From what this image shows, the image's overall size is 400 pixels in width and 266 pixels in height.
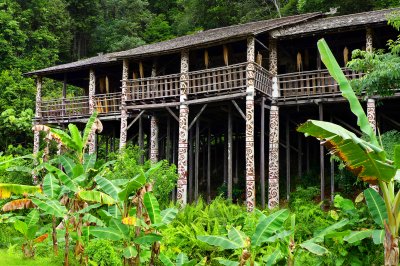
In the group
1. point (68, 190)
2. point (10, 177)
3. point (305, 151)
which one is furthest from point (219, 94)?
point (10, 177)

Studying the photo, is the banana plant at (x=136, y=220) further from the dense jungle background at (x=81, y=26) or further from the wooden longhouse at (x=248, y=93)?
the dense jungle background at (x=81, y=26)

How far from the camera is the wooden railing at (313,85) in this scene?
16.0 metres

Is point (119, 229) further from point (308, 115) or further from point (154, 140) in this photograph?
point (308, 115)

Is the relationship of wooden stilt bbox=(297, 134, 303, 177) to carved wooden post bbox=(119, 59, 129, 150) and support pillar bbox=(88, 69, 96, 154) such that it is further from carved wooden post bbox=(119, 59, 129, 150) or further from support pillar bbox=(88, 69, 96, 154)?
support pillar bbox=(88, 69, 96, 154)

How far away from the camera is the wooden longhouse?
52.1 feet

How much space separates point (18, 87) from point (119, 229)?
70.9 ft

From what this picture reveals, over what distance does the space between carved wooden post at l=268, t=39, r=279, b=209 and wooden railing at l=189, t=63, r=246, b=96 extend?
3.98 ft

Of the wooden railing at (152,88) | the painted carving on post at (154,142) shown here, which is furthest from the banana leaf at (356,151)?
the painted carving on post at (154,142)

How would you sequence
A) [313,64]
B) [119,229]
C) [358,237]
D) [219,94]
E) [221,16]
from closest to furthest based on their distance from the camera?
[358,237] < [119,229] < [219,94] < [313,64] < [221,16]

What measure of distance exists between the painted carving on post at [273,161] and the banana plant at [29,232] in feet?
26.4

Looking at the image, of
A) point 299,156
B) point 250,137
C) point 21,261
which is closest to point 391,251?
point 21,261

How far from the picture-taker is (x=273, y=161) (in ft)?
54.6

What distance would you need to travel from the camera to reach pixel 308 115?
62.0 feet

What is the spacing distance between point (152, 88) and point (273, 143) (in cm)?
523
